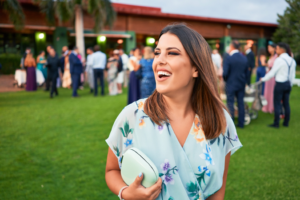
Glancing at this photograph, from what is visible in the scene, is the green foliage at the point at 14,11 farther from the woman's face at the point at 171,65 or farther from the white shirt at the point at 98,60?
the woman's face at the point at 171,65

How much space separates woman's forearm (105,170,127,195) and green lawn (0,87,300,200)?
1.93 meters

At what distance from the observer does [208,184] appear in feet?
4.57

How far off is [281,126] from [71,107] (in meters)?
6.48

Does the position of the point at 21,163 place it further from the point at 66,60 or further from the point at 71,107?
the point at 66,60

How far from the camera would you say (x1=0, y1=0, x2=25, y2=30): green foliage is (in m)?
13.3

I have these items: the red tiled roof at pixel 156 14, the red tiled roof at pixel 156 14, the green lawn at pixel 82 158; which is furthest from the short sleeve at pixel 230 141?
the red tiled roof at pixel 156 14

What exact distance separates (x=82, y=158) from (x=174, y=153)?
11.1ft

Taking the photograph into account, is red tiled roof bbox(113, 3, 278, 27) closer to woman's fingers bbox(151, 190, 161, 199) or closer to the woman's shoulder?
the woman's shoulder

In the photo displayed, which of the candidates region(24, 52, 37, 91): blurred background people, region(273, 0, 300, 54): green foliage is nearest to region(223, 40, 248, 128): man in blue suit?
region(24, 52, 37, 91): blurred background people

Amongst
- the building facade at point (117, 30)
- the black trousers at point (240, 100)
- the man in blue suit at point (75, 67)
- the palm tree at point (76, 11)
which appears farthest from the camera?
the building facade at point (117, 30)

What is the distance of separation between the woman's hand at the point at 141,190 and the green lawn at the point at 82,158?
2148 millimetres

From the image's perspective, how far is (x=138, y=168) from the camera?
1.21 meters

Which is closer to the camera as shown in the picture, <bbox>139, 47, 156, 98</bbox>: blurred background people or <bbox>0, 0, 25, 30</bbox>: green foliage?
<bbox>139, 47, 156, 98</bbox>: blurred background people

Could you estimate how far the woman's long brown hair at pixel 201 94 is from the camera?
1.34 m
